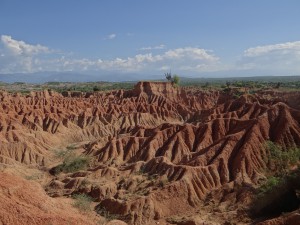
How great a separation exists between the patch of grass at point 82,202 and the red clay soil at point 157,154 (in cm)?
107

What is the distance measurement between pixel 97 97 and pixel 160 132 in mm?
65906

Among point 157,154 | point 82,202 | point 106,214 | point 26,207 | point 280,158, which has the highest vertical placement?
point 26,207

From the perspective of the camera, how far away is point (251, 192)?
38.7 metres

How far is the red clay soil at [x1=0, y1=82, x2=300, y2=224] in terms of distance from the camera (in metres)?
40.5

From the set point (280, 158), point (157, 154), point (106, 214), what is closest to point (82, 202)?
point (106, 214)

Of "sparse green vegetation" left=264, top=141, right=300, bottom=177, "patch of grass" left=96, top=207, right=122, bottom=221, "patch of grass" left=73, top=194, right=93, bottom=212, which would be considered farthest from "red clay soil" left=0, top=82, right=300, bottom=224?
"patch of grass" left=73, top=194, right=93, bottom=212

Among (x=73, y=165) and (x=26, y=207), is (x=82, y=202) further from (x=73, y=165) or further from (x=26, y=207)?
(x=73, y=165)

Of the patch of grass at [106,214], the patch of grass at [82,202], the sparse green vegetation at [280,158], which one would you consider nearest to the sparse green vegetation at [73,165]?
the patch of grass at [82,202]

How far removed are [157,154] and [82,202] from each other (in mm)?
20810

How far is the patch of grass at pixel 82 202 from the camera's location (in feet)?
128

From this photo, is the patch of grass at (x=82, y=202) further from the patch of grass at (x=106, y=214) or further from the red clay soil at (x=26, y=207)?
the red clay soil at (x=26, y=207)

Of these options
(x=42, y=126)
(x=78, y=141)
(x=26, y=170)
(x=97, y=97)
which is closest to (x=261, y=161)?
(x=26, y=170)

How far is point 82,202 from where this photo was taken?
133 ft

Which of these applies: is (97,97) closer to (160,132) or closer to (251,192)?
(160,132)
